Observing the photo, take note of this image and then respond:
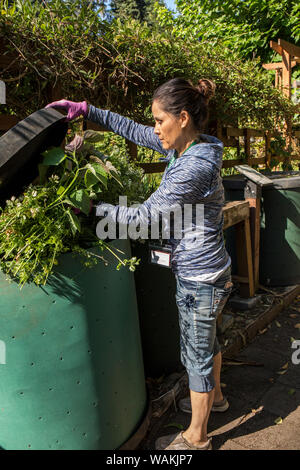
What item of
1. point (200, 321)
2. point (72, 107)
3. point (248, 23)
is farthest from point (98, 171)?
point (248, 23)

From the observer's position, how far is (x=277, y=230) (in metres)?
3.84

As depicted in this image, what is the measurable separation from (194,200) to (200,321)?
56 centimetres

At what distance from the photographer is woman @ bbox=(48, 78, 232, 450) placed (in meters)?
1.68

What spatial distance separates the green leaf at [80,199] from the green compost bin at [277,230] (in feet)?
7.83

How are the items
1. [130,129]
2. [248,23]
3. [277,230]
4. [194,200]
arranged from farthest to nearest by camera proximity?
[248,23] < [277,230] < [130,129] < [194,200]

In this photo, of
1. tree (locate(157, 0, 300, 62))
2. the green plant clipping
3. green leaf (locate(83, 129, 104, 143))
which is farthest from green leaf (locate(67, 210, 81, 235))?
tree (locate(157, 0, 300, 62))

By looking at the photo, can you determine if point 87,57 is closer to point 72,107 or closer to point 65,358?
point 72,107

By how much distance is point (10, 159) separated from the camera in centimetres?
138

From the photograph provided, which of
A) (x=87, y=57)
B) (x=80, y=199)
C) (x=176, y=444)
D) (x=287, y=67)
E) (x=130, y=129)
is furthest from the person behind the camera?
(x=287, y=67)

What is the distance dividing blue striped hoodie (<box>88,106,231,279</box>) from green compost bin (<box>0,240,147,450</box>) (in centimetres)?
24

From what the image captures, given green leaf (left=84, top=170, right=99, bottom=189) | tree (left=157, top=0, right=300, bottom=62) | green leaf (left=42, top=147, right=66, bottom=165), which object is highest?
tree (left=157, top=0, right=300, bottom=62)

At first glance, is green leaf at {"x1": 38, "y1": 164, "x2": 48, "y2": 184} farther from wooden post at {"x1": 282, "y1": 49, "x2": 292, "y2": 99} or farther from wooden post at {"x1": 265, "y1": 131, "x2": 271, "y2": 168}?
wooden post at {"x1": 282, "y1": 49, "x2": 292, "y2": 99}
